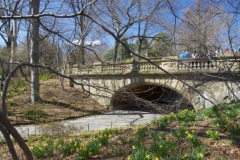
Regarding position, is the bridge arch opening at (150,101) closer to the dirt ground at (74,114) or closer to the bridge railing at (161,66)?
the dirt ground at (74,114)

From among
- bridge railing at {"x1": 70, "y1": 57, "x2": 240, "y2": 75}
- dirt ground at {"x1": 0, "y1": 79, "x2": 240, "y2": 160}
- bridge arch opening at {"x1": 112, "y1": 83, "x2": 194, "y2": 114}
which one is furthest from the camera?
bridge railing at {"x1": 70, "y1": 57, "x2": 240, "y2": 75}

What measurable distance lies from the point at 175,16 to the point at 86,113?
13.8 m

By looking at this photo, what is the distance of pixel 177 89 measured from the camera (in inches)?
563

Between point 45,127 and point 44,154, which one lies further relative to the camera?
point 45,127

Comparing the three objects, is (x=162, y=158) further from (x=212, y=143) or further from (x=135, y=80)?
(x=135, y=80)

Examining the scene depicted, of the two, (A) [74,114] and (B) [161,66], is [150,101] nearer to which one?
(B) [161,66]

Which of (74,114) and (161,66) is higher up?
(161,66)

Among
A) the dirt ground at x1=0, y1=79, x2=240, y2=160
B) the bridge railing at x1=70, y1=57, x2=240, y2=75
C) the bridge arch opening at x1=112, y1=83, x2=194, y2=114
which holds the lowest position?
the dirt ground at x1=0, y1=79, x2=240, y2=160

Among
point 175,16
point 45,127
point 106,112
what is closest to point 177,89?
point 106,112

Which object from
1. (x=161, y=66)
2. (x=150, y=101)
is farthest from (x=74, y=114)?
(x=150, y=101)

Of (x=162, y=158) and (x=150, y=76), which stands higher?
(x=150, y=76)

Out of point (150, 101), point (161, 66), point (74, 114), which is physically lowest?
point (74, 114)

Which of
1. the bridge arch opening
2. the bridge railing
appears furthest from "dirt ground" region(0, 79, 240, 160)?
the bridge railing

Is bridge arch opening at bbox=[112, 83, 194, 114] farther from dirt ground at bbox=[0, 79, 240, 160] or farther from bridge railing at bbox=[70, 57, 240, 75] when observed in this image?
bridge railing at bbox=[70, 57, 240, 75]
